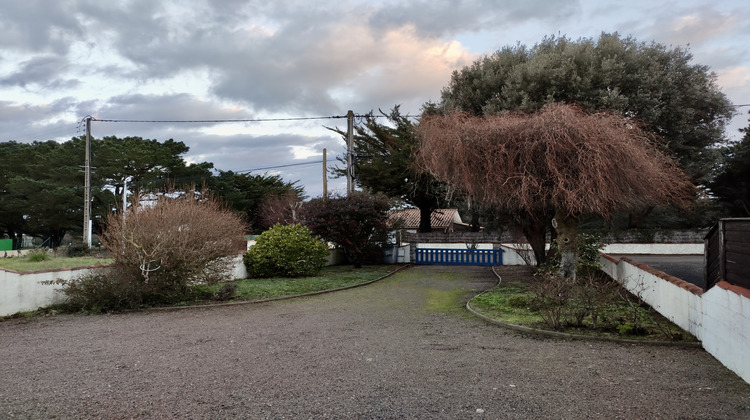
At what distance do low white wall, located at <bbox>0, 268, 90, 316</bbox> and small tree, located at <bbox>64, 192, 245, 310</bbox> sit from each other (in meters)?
0.32

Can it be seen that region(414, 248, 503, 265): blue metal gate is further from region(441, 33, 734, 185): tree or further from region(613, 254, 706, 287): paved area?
region(441, 33, 734, 185): tree

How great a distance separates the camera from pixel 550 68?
14.4m

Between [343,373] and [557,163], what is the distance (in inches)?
259

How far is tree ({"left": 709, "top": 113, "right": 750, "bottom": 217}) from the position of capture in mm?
28203

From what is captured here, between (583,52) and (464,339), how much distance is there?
11.8 m

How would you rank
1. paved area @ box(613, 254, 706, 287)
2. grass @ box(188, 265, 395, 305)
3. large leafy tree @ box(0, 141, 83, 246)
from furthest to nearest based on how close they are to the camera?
large leafy tree @ box(0, 141, 83, 246), grass @ box(188, 265, 395, 305), paved area @ box(613, 254, 706, 287)

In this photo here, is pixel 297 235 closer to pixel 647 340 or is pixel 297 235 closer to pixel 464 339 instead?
pixel 464 339

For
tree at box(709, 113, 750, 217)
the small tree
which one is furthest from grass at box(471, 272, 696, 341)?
tree at box(709, 113, 750, 217)

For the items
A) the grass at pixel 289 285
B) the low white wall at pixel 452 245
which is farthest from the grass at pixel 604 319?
the low white wall at pixel 452 245

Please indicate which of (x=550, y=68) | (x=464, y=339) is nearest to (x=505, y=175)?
(x=464, y=339)

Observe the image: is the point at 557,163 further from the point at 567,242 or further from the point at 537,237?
the point at 537,237

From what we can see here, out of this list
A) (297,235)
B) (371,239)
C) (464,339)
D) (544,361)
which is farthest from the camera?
(371,239)

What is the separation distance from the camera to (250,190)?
4825 centimetres

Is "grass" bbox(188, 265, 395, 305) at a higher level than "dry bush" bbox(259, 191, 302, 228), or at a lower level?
lower
